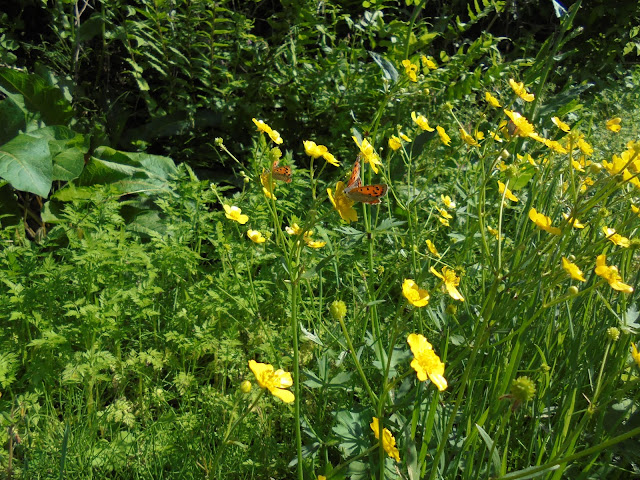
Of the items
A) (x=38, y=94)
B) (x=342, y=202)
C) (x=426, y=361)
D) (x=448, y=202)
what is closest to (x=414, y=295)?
(x=426, y=361)

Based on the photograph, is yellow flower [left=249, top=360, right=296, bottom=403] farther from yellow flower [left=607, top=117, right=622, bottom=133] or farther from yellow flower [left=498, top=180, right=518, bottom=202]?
yellow flower [left=607, top=117, right=622, bottom=133]

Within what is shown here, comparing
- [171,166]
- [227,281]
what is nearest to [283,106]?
[171,166]

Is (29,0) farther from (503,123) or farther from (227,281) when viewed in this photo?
(503,123)

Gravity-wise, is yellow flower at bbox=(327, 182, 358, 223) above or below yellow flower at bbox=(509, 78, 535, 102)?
below

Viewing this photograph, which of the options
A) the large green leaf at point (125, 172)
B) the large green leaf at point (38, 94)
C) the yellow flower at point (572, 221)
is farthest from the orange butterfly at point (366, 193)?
the large green leaf at point (38, 94)

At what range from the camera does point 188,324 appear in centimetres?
179

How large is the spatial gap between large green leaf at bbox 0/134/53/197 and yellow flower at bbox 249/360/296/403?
185cm

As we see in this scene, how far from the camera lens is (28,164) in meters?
2.46

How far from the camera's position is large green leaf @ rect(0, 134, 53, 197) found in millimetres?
2375

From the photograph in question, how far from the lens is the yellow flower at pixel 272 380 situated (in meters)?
0.91

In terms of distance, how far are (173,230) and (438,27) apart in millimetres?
2553

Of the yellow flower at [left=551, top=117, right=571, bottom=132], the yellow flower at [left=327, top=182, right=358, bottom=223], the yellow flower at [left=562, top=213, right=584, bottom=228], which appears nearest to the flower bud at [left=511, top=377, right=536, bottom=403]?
the yellow flower at [left=562, top=213, right=584, bottom=228]

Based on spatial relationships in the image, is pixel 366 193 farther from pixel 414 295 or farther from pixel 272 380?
pixel 272 380

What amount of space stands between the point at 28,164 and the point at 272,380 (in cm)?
201
